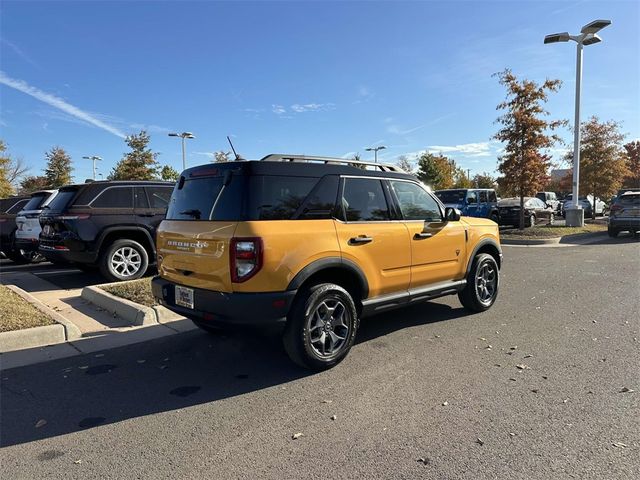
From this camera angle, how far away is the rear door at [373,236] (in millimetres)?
4488

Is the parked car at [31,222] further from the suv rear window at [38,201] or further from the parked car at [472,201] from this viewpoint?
the parked car at [472,201]

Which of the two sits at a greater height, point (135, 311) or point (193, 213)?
point (193, 213)

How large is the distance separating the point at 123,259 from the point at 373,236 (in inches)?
225

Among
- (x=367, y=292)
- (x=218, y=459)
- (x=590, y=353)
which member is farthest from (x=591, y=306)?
(x=218, y=459)

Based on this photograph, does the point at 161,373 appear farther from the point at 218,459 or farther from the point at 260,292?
the point at 218,459

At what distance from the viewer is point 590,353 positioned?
467 cm

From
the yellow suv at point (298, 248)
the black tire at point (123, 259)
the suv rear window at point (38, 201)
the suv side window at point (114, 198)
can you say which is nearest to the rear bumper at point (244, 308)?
the yellow suv at point (298, 248)

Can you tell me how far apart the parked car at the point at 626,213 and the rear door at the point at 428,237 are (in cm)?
1400

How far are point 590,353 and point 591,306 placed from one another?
90.9 inches

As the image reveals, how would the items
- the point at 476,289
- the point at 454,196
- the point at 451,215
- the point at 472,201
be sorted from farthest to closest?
the point at 454,196
the point at 472,201
the point at 476,289
the point at 451,215

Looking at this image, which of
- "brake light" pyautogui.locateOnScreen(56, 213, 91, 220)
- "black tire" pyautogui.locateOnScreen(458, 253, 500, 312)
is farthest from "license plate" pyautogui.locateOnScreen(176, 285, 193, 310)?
"brake light" pyautogui.locateOnScreen(56, 213, 91, 220)

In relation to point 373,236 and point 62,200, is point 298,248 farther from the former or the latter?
point 62,200

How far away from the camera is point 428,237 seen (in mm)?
5332

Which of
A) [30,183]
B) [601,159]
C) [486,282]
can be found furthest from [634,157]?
[30,183]
